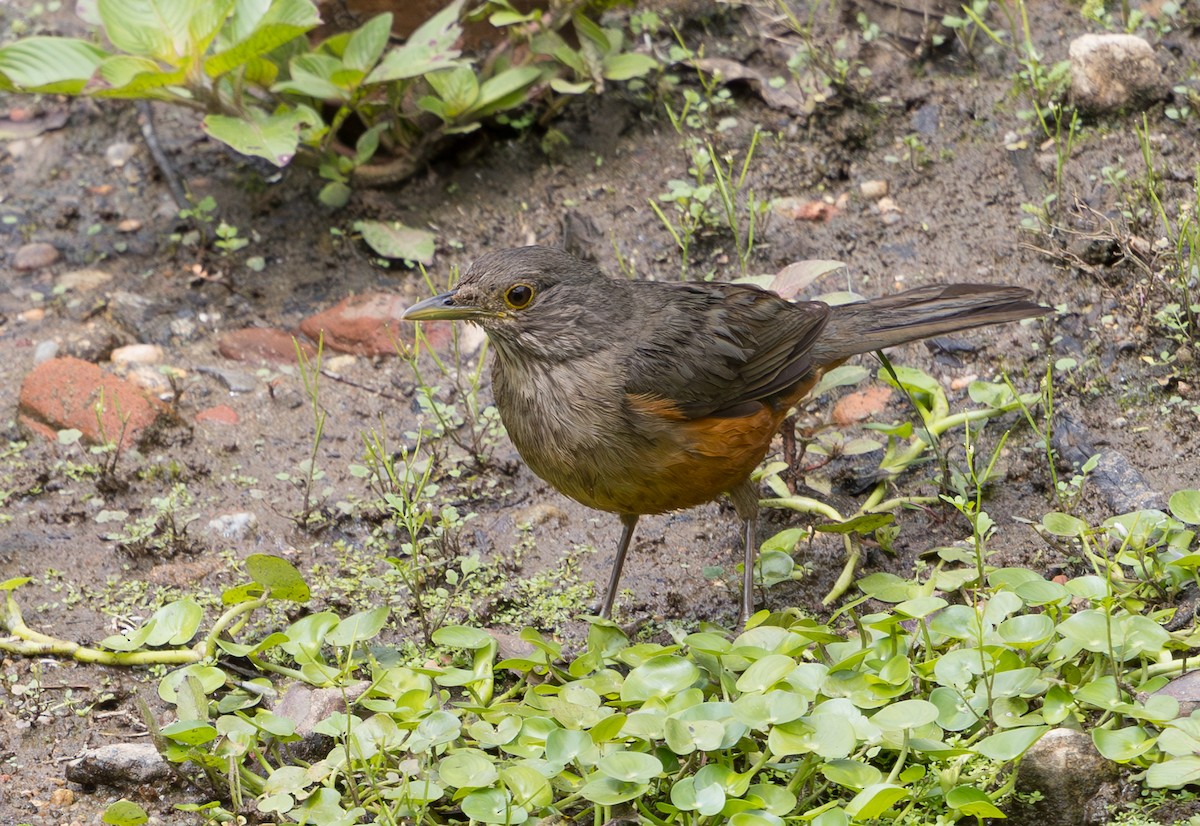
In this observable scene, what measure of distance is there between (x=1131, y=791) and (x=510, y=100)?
15.9ft

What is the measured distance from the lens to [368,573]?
17.0 feet

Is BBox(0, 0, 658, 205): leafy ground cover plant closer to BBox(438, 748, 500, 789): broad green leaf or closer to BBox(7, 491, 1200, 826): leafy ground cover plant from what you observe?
BBox(7, 491, 1200, 826): leafy ground cover plant

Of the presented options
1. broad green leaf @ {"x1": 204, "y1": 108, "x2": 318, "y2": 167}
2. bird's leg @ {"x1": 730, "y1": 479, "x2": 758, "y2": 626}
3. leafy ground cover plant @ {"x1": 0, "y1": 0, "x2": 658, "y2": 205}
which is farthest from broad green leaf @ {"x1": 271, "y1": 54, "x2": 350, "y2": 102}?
bird's leg @ {"x1": 730, "y1": 479, "x2": 758, "y2": 626}

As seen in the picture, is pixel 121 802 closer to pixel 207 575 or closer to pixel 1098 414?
pixel 207 575

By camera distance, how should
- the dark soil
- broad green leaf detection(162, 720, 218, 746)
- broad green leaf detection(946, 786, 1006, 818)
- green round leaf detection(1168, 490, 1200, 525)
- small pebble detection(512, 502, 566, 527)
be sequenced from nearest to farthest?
broad green leaf detection(946, 786, 1006, 818), broad green leaf detection(162, 720, 218, 746), green round leaf detection(1168, 490, 1200, 525), the dark soil, small pebble detection(512, 502, 566, 527)

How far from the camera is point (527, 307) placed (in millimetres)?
4918

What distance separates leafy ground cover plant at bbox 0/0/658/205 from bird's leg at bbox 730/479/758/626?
274 centimetres

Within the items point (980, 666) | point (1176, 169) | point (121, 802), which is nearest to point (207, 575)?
point (121, 802)

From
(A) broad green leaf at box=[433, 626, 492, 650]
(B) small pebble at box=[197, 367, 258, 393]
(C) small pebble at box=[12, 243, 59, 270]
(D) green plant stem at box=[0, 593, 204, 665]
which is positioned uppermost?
(A) broad green leaf at box=[433, 626, 492, 650]

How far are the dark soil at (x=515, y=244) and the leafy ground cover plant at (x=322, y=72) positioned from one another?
0.33m

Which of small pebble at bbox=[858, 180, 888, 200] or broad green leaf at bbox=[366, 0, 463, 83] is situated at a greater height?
broad green leaf at bbox=[366, 0, 463, 83]

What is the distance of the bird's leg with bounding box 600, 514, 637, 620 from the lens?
4953mm

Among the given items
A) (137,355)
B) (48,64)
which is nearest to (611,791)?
(137,355)

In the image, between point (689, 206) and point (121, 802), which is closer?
point (121, 802)
